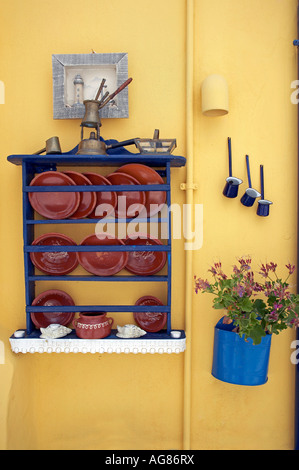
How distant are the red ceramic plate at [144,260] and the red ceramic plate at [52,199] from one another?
29 centimetres

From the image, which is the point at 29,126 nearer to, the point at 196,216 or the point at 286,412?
the point at 196,216

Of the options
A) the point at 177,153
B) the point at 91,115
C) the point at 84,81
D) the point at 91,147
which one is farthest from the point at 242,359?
the point at 84,81

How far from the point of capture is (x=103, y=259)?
5.34 ft

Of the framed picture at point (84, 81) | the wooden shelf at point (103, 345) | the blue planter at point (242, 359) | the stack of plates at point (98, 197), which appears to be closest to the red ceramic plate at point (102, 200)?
the stack of plates at point (98, 197)

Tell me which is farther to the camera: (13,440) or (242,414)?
(242,414)

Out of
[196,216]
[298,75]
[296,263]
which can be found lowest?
[296,263]

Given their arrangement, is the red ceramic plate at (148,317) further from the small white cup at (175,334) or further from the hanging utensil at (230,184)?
the hanging utensil at (230,184)

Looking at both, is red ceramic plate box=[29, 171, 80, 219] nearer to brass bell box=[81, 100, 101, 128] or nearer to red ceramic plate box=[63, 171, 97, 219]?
red ceramic plate box=[63, 171, 97, 219]

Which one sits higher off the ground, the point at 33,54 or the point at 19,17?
the point at 19,17

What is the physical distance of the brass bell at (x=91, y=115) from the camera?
4.98 feet

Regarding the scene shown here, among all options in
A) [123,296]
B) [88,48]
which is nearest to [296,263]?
[123,296]

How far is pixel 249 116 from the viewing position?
5.44 ft

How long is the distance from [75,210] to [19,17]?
0.91 meters

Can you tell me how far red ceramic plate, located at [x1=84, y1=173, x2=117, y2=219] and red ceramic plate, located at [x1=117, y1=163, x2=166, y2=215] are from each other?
97 mm
